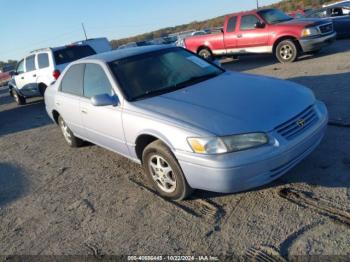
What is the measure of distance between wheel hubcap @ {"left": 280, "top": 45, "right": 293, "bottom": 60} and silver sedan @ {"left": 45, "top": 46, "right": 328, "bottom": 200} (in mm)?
6724

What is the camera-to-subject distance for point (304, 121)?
3633mm

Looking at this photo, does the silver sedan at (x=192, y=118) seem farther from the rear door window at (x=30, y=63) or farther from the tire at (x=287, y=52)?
the rear door window at (x=30, y=63)

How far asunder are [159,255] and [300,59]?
974 centimetres

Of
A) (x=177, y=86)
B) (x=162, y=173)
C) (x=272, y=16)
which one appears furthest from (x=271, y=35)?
(x=162, y=173)

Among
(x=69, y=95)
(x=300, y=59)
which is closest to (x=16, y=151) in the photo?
(x=69, y=95)

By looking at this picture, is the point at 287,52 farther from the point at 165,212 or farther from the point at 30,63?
the point at 165,212

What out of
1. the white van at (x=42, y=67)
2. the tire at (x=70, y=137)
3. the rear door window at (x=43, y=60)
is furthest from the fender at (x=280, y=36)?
the tire at (x=70, y=137)

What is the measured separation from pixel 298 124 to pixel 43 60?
9412 millimetres

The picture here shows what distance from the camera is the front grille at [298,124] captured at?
3.41 meters

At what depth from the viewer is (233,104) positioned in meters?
3.69

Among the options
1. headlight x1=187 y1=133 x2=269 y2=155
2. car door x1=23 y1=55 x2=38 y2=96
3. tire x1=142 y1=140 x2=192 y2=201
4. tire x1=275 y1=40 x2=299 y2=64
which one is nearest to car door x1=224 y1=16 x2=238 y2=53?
tire x1=275 y1=40 x2=299 y2=64

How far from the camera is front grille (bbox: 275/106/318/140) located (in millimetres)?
3406

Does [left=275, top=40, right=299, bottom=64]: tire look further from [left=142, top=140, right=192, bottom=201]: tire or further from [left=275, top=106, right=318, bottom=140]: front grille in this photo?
[left=142, top=140, right=192, bottom=201]: tire

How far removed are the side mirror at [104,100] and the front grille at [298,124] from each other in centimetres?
189
